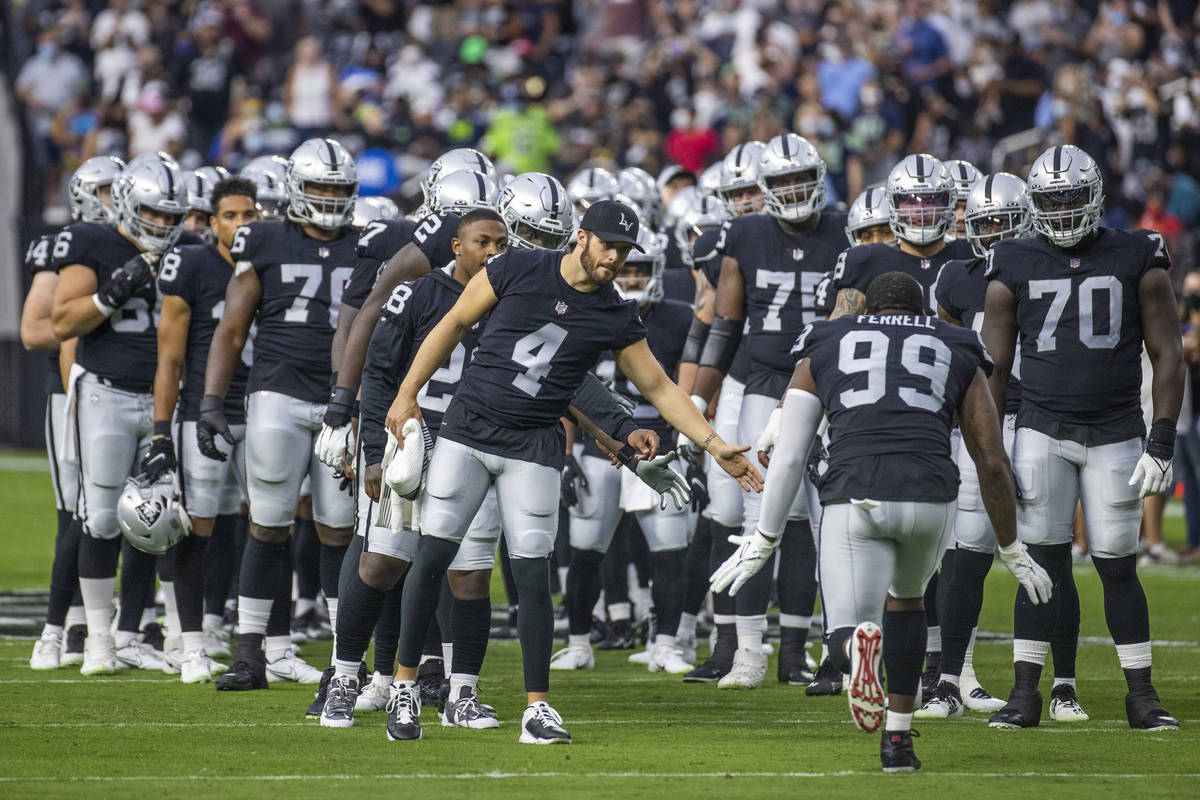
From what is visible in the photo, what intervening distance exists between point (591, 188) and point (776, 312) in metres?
2.42

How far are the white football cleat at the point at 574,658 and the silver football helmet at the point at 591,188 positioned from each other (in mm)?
2758

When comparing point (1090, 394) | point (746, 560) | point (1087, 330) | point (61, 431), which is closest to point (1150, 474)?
point (1090, 394)

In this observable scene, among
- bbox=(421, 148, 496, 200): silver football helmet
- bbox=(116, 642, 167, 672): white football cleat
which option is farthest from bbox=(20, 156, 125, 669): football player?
bbox=(421, 148, 496, 200): silver football helmet

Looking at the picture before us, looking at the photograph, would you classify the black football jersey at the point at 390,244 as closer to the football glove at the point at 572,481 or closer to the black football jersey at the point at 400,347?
the black football jersey at the point at 400,347

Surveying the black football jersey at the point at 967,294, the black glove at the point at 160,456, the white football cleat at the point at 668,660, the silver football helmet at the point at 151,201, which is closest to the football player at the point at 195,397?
the black glove at the point at 160,456

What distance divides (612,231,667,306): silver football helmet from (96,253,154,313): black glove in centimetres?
226

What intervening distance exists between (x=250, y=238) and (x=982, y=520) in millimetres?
3383

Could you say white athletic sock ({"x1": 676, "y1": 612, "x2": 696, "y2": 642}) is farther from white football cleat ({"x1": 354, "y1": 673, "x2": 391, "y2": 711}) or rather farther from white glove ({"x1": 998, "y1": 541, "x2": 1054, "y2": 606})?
white glove ({"x1": 998, "y1": 541, "x2": 1054, "y2": 606})

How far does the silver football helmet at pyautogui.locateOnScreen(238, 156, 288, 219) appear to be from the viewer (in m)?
9.59

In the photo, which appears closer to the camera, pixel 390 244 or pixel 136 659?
pixel 390 244

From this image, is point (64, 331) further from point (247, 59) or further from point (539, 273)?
point (247, 59)

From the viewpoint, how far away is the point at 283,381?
24.9ft

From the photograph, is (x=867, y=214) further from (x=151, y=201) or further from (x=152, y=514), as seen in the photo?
(x=152, y=514)

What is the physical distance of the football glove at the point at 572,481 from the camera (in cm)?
829
